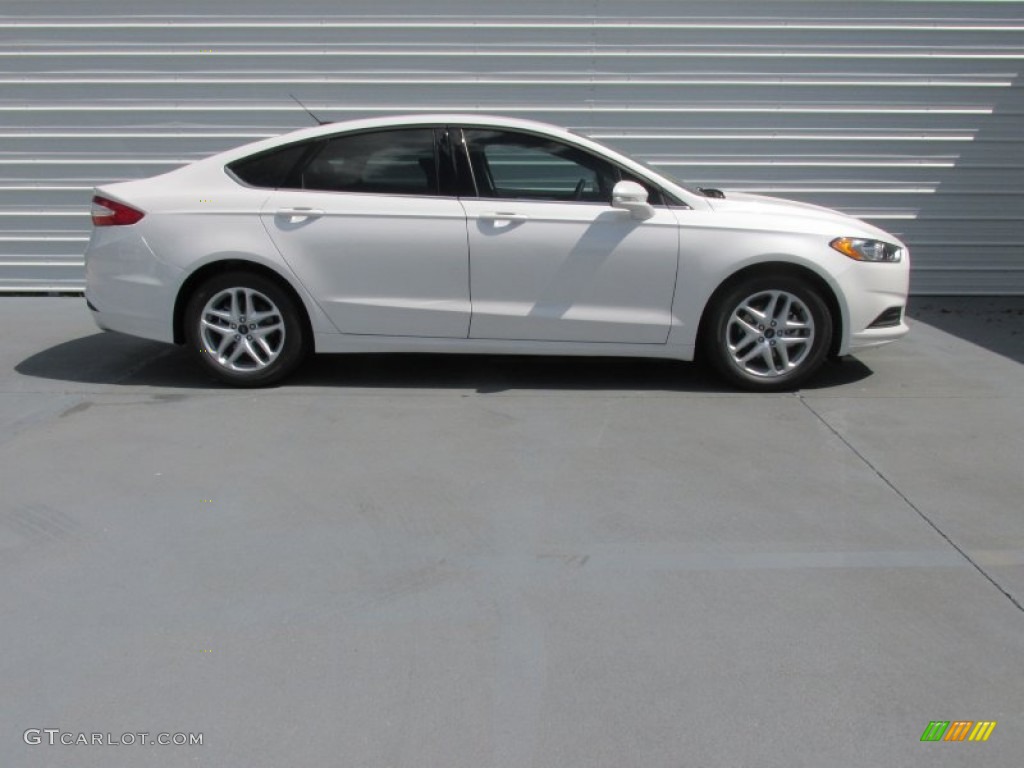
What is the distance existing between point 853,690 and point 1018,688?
0.49 meters

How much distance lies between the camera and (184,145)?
874 centimetres

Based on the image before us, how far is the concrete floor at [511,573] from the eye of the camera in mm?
2959

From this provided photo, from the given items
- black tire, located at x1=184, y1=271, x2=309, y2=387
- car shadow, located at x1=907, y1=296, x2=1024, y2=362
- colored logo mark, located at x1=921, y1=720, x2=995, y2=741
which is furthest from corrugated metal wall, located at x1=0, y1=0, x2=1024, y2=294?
colored logo mark, located at x1=921, y1=720, x2=995, y2=741

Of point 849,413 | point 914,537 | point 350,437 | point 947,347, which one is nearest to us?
point 914,537

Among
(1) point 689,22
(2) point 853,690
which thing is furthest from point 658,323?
(1) point 689,22

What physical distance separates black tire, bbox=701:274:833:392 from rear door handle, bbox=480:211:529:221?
1207 millimetres

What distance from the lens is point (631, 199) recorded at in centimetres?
579

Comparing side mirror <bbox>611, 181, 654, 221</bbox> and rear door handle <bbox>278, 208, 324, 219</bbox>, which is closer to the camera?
side mirror <bbox>611, 181, 654, 221</bbox>

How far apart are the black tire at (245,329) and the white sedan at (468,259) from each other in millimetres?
10

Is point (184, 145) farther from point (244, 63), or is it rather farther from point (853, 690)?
point (853, 690)

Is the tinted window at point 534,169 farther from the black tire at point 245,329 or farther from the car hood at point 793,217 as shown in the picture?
the black tire at point 245,329

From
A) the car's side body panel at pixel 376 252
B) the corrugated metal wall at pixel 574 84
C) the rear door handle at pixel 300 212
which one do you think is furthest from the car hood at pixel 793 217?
the corrugated metal wall at pixel 574 84
